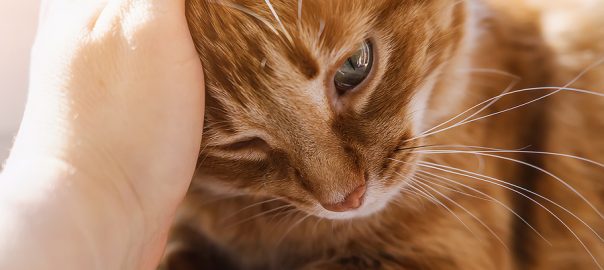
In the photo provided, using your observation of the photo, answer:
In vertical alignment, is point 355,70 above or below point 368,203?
above

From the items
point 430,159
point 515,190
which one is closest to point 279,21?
point 430,159

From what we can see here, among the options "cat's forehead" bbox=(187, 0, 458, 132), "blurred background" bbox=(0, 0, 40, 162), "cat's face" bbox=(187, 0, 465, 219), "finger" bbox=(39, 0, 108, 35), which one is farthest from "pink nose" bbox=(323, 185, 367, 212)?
"blurred background" bbox=(0, 0, 40, 162)

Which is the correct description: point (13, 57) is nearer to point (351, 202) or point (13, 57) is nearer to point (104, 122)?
point (104, 122)

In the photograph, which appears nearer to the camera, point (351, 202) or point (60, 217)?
point (60, 217)

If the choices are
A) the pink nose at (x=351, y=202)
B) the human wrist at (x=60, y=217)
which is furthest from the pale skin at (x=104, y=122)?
the pink nose at (x=351, y=202)

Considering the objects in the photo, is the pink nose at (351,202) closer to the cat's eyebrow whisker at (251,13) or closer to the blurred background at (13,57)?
the cat's eyebrow whisker at (251,13)

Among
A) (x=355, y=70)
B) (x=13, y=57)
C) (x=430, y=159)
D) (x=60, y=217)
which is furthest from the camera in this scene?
(x=13, y=57)

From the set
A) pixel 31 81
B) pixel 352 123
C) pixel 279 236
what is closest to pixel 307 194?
pixel 352 123

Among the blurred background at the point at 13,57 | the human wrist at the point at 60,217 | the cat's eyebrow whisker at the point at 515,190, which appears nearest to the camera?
the human wrist at the point at 60,217
